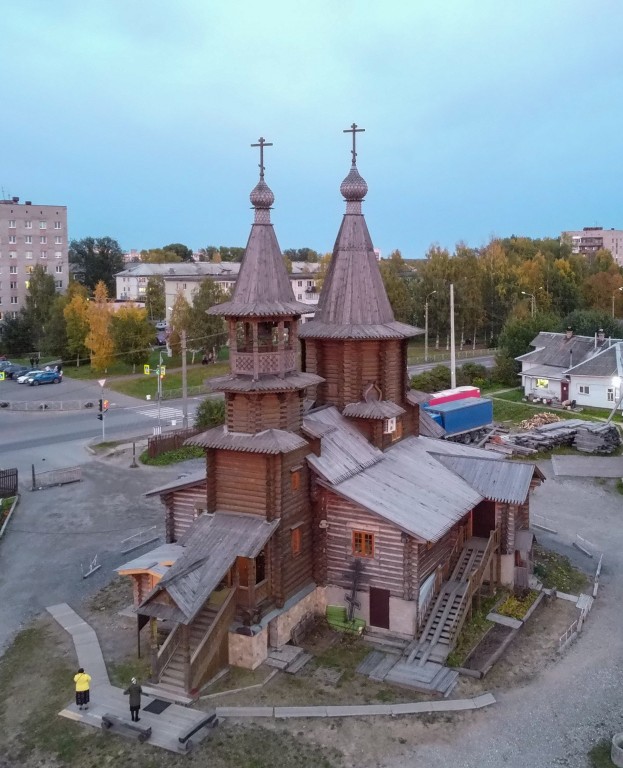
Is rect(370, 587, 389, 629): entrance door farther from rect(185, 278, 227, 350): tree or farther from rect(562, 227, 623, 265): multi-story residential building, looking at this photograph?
rect(562, 227, 623, 265): multi-story residential building

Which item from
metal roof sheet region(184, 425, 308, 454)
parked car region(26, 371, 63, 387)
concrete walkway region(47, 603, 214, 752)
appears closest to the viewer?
concrete walkway region(47, 603, 214, 752)

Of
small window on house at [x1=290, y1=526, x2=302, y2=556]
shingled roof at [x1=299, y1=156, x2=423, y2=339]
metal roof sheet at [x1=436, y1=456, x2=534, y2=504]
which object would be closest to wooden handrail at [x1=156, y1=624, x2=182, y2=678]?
small window on house at [x1=290, y1=526, x2=302, y2=556]

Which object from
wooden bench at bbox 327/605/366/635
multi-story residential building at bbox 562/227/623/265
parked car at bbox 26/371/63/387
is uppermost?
multi-story residential building at bbox 562/227/623/265

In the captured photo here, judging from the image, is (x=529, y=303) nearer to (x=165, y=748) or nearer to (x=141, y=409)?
(x=141, y=409)

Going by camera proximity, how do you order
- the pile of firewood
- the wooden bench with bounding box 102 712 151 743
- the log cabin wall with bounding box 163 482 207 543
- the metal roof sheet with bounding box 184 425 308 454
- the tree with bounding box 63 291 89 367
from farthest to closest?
the tree with bounding box 63 291 89 367
the pile of firewood
the log cabin wall with bounding box 163 482 207 543
the metal roof sheet with bounding box 184 425 308 454
the wooden bench with bounding box 102 712 151 743

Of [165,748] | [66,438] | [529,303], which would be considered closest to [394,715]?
[165,748]

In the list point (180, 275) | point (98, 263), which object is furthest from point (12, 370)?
point (98, 263)

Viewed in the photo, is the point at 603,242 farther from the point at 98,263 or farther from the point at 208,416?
the point at 208,416
